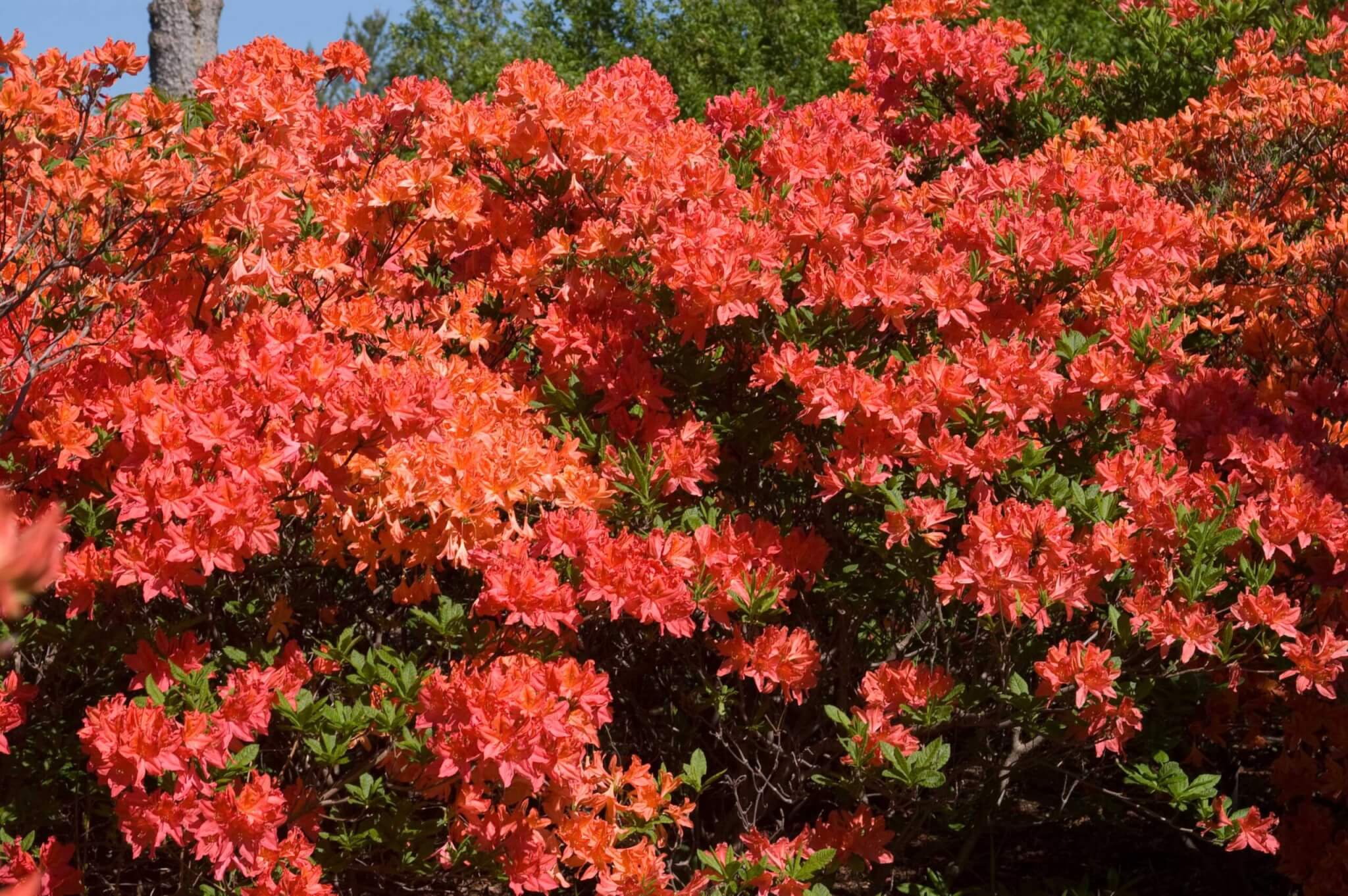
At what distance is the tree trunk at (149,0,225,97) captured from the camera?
11.6 metres

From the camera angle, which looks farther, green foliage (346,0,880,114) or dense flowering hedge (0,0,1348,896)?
green foliage (346,0,880,114)

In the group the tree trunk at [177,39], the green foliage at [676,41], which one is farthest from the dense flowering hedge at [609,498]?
the tree trunk at [177,39]

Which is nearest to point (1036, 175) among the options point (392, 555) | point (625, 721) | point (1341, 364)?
point (1341, 364)

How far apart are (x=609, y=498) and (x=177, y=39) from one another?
989 centimetres

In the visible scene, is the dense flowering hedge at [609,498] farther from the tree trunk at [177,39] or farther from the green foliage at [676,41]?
the tree trunk at [177,39]

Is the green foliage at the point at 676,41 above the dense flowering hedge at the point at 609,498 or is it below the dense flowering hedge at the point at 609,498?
above

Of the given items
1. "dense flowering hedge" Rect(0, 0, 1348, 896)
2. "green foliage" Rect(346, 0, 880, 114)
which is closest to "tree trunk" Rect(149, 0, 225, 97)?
"green foliage" Rect(346, 0, 880, 114)

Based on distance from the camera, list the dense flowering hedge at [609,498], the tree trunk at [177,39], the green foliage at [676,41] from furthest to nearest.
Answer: the green foliage at [676,41] < the tree trunk at [177,39] < the dense flowering hedge at [609,498]

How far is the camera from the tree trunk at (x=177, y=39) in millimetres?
11648

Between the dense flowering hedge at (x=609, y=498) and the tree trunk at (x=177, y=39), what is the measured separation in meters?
7.70

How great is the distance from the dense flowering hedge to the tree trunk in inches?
303

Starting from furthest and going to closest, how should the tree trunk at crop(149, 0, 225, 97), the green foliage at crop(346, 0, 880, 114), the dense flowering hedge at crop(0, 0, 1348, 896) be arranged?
1. the green foliage at crop(346, 0, 880, 114)
2. the tree trunk at crop(149, 0, 225, 97)
3. the dense flowering hedge at crop(0, 0, 1348, 896)

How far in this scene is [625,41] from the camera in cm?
1942

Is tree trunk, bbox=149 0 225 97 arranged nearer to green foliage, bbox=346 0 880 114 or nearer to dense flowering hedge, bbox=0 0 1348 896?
green foliage, bbox=346 0 880 114
